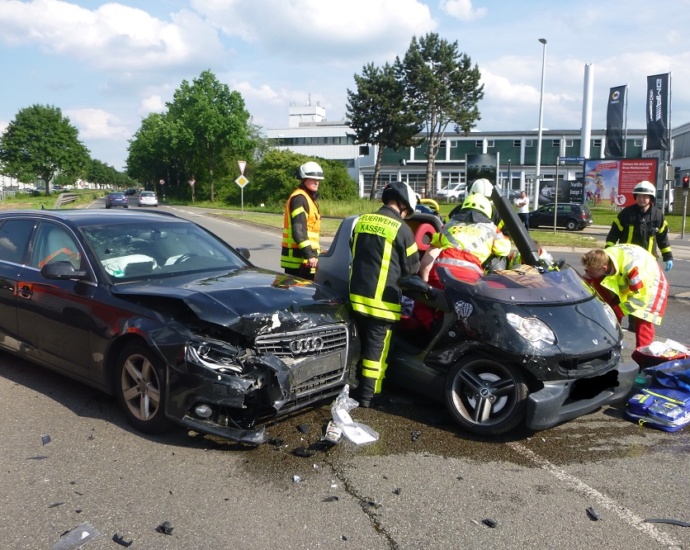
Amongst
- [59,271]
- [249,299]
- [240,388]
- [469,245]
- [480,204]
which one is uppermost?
[480,204]

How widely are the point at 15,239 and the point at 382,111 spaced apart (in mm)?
46700

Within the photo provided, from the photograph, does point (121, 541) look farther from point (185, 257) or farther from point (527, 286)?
point (527, 286)

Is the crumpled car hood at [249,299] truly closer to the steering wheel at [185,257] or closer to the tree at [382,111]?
the steering wheel at [185,257]

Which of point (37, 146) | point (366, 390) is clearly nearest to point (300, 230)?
point (366, 390)

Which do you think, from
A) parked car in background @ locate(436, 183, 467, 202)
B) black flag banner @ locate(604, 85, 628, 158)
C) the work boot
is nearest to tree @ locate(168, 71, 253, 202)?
parked car in background @ locate(436, 183, 467, 202)

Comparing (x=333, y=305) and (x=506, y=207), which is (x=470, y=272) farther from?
(x=333, y=305)

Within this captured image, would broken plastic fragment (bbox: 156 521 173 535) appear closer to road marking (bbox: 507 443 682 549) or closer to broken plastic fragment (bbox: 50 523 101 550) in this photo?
broken plastic fragment (bbox: 50 523 101 550)

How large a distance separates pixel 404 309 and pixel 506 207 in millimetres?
1240

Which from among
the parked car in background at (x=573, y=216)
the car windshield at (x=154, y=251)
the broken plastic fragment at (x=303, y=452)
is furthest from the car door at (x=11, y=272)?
the parked car in background at (x=573, y=216)

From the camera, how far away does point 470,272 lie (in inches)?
189

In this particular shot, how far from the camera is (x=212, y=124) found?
221ft

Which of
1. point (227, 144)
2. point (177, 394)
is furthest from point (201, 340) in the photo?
point (227, 144)

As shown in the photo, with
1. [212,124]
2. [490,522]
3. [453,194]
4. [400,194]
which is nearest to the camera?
[490,522]

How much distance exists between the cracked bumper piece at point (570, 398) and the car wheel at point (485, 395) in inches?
5.7
